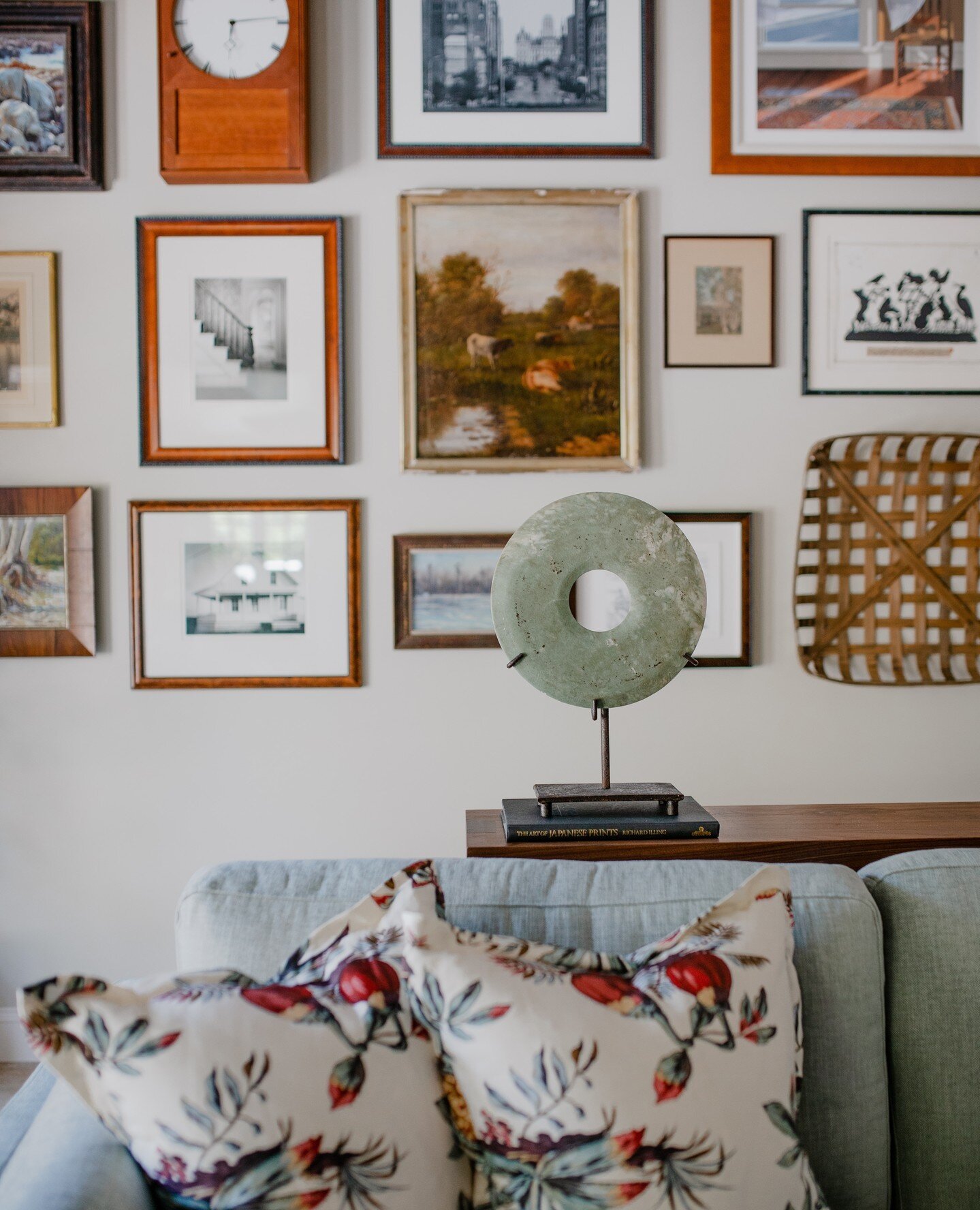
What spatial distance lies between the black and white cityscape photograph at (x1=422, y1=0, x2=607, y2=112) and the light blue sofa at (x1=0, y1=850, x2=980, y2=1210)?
5.87 ft

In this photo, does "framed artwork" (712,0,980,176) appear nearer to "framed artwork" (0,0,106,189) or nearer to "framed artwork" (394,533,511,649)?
"framed artwork" (394,533,511,649)

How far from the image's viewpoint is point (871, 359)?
213 centimetres

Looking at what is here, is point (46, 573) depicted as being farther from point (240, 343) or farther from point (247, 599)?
point (240, 343)

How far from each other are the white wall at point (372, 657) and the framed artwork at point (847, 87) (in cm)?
6

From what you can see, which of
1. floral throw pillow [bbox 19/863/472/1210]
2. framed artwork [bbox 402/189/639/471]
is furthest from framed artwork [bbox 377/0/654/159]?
floral throw pillow [bbox 19/863/472/1210]

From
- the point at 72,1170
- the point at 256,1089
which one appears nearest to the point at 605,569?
the point at 256,1089

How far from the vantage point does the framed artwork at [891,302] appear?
2105 millimetres

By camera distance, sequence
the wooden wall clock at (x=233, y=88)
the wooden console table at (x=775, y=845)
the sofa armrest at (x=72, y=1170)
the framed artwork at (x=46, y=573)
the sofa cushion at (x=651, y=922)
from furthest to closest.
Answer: the framed artwork at (x=46, y=573), the wooden wall clock at (x=233, y=88), the wooden console table at (x=775, y=845), the sofa cushion at (x=651, y=922), the sofa armrest at (x=72, y=1170)

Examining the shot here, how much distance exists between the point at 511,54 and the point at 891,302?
1.08m

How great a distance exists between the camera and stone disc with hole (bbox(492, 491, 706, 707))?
1.23 metres

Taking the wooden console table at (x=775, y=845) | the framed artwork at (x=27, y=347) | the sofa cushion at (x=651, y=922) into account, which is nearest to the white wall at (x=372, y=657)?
the framed artwork at (x=27, y=347)

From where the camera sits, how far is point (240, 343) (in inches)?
82.0

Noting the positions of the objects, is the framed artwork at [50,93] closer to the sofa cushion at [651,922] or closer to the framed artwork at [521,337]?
the framed artwork at [521,337]

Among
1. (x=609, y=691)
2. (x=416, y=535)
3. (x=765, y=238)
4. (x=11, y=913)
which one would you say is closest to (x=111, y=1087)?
(x=609, y=691)
